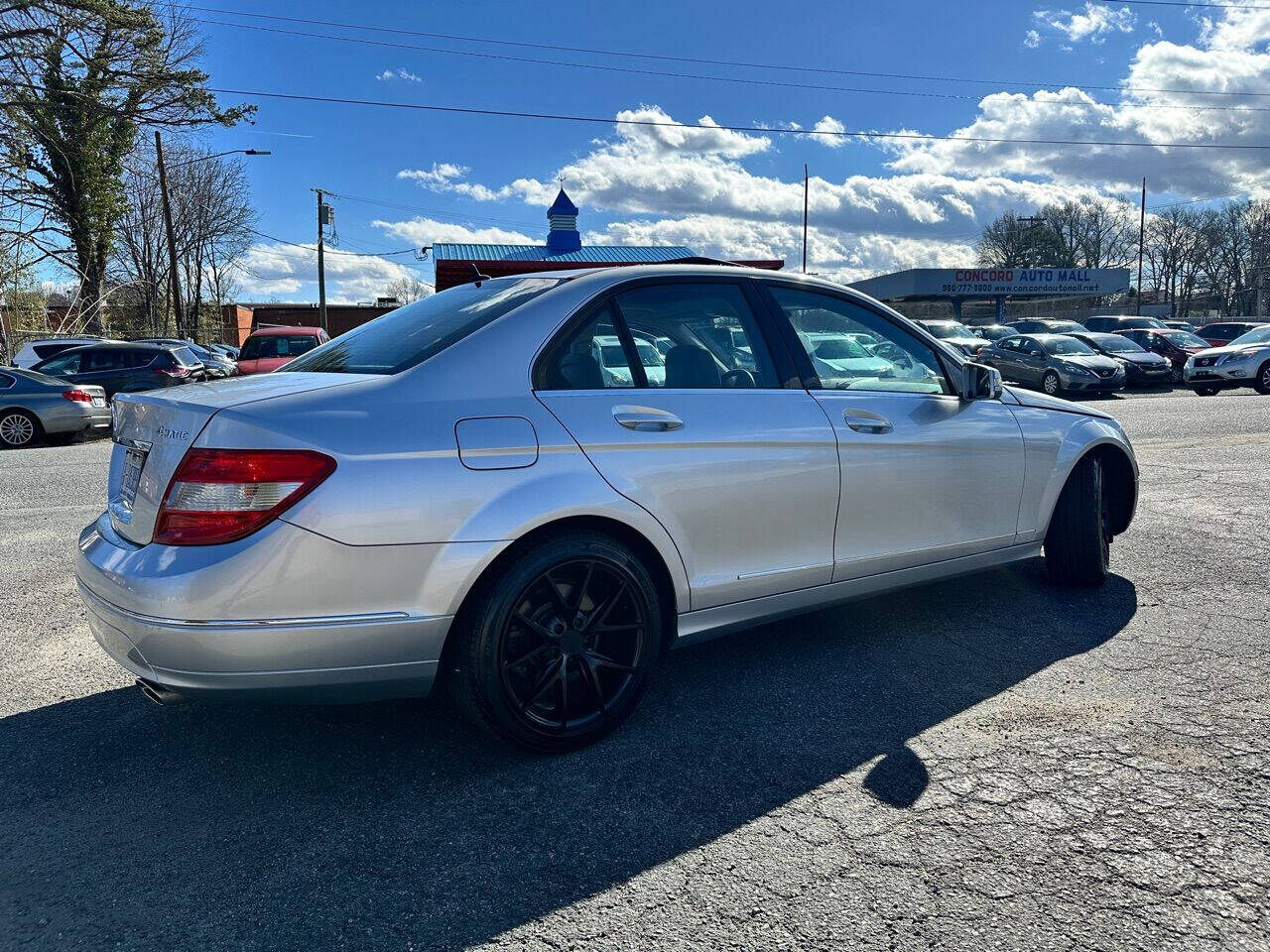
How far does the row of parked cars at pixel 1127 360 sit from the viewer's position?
19234 mm

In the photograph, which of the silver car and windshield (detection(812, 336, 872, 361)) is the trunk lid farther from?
windshield (detection(812, 336, 872, 361))

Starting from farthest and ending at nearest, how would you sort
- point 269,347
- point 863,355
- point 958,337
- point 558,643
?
point 958,337 < point 269,347 < point 863,355 < point 558,643

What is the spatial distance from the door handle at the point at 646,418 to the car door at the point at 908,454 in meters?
0.76

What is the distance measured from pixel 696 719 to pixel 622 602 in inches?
22.1

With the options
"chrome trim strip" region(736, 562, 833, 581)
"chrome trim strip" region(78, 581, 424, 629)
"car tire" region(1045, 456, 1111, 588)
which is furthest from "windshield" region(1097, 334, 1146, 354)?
"chrome trim strip" region(78, 581, 424, 629)

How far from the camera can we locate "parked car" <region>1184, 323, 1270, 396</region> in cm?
1908

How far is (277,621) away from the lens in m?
2.49

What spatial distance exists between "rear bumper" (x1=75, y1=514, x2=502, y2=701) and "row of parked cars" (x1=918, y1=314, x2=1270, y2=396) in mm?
19232

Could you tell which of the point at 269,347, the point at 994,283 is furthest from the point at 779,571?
the point at 994,283

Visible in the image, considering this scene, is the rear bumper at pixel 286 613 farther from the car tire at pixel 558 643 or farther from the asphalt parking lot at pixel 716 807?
the asphalt parking lot at pixel 716 807

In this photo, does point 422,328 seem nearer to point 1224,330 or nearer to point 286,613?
point 286,613

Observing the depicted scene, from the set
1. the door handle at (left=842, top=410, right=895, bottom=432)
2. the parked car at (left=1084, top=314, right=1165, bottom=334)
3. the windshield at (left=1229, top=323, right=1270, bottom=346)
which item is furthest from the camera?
the parked car at (left=1084, top=314, right=1165, bottom=334)

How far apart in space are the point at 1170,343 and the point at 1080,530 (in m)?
23.0

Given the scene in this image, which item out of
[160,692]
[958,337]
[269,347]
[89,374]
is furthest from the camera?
[958,337]
